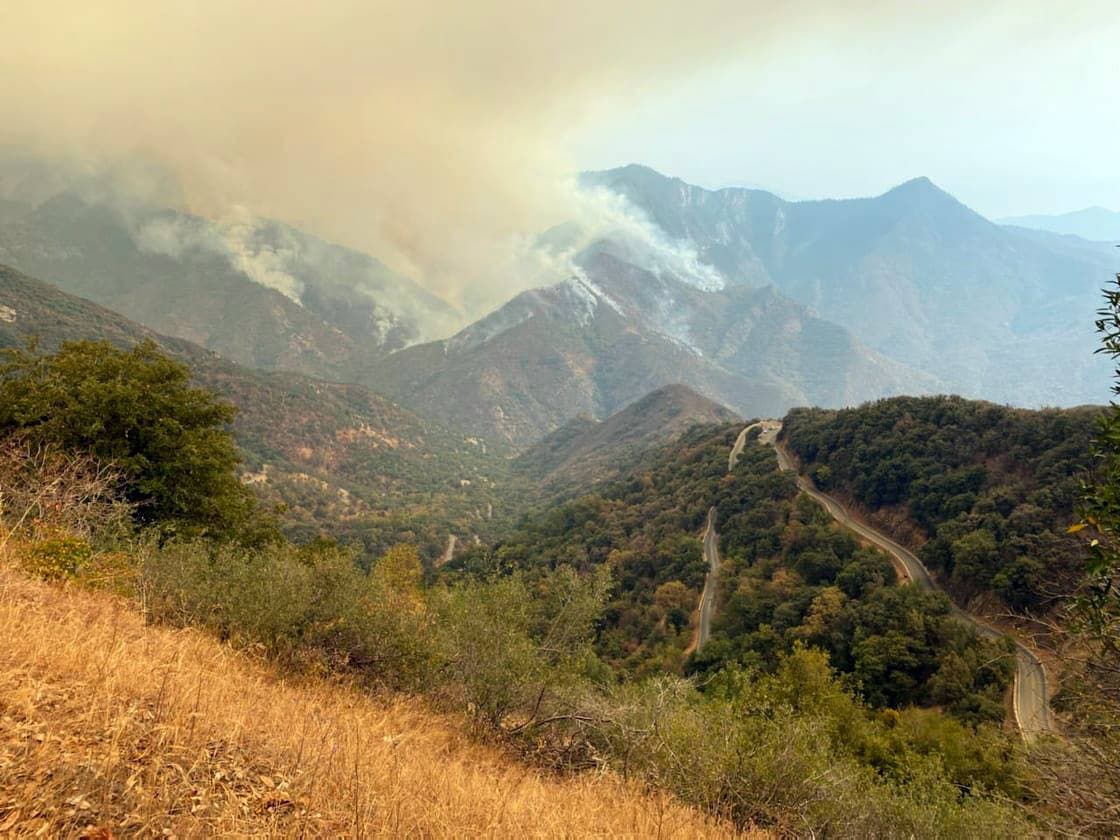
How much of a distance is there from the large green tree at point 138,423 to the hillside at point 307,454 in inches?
3235

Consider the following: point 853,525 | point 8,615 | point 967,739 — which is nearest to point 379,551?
point 853,525

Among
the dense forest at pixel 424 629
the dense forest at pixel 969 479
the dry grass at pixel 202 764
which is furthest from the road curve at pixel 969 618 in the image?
the dry grass at pixel 202 764

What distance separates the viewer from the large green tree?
21828mm

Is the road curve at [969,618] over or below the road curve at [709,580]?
over

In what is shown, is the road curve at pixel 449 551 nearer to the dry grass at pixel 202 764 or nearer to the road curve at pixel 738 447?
the road curve at pixel 738 447

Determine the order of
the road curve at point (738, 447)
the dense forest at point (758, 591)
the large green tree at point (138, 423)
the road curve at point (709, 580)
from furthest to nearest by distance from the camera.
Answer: the road curve at point (738, 447) < the road curve at point (709, 580) < the dense forest at point (758, 591) < the large green tree at point (138, 423)

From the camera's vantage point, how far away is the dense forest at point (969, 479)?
139 feet

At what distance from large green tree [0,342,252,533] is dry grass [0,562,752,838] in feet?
57.9

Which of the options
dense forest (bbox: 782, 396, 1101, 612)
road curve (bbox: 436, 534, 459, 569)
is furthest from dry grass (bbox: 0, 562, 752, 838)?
road curve (bbox: 436, 534, 459, 569)

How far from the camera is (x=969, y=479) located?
54.8 meters

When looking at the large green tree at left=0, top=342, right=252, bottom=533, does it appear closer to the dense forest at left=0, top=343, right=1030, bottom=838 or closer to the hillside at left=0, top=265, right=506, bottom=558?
the dense forest at left=0, top=343, right=1030, bottom=838

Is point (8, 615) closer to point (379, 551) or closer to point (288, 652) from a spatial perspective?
point (288, 652)

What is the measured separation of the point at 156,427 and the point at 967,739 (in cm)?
4159

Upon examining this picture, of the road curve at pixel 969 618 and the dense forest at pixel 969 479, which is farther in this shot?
the dense forest at pixel 969 479
